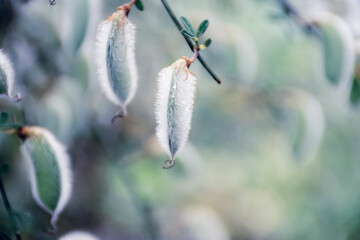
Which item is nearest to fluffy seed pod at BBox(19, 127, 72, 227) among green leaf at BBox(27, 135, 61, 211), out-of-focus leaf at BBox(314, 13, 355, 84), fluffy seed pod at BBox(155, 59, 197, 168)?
green leaf at BBox(27, 135, 61, 211)

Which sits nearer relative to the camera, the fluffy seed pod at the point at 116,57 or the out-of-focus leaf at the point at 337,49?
the fluffy seed pod at the point at 116,57

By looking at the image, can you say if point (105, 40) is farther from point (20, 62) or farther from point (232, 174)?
point (232, 174)

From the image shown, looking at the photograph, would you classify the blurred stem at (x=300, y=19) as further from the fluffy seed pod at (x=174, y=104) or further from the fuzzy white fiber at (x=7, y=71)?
the fuzzy white fiber at (x=7, y=71)

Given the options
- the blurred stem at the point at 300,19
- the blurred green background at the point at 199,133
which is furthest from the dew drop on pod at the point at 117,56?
the blurred stem at the point at 300,19

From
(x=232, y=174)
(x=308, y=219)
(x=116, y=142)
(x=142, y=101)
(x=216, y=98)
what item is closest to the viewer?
(x=116, y=142)

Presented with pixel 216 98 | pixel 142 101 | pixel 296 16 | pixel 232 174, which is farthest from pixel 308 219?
pixel 296 16

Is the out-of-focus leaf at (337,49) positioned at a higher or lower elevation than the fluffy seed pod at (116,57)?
lower

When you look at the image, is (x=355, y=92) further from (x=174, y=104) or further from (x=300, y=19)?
(x=174, y=104)
